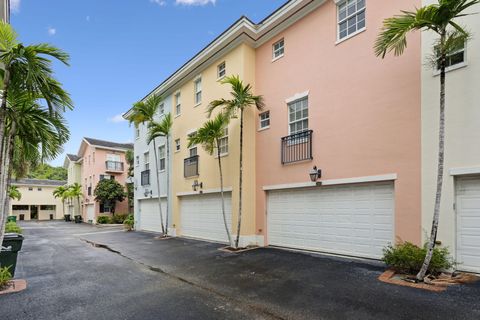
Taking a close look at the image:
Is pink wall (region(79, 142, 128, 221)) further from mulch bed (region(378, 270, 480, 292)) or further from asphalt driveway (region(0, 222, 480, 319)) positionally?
mulch bed (region(378, 270, 480, 292))

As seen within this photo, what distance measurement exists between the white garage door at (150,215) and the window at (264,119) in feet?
28.5

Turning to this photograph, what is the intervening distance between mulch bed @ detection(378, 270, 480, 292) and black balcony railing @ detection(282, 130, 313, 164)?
425 centimetres

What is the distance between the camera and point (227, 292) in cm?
576

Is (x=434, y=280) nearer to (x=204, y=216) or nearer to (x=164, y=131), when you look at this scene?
(x=204, y=216)

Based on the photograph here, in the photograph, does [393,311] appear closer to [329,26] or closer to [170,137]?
[329,26]

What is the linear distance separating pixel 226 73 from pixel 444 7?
8521 millimetres

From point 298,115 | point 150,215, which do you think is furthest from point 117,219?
point 298,115

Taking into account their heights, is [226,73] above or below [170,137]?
above

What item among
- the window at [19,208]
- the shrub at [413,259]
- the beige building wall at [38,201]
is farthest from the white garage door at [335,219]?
the window at [19,208]

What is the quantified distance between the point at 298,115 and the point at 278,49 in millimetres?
3049

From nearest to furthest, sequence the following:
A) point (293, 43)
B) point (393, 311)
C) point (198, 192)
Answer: point (393, 311), point (293, 43), point (198, 192)

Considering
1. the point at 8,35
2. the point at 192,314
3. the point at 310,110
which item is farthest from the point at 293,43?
the point at 192,314

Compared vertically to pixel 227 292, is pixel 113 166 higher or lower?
higher

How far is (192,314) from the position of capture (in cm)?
465
